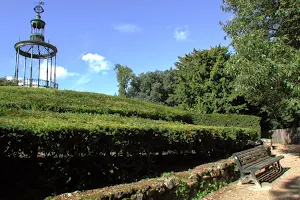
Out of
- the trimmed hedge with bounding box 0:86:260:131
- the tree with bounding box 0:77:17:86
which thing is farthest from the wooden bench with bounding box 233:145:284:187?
the tree with bounding box 0:77:17:86

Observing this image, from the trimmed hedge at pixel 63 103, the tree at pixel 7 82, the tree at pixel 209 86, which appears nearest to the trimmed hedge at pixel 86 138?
the trimmed hedge at pixel 63 103

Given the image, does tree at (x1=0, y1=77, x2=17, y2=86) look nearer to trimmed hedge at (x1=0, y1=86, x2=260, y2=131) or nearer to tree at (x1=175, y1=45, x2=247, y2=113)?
trimmed hedge at (x1=0, y1=86, x2=260, y2=131)

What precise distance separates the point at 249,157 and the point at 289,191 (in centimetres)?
126

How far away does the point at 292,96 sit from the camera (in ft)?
24.4

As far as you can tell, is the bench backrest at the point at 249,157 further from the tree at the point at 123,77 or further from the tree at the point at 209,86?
the tree at the point at 123,77

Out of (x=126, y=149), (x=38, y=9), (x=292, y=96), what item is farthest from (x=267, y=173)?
(x=38, y=9)

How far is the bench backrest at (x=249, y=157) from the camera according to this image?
575cm

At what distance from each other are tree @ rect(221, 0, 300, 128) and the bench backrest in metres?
1.70

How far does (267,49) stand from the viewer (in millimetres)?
7297

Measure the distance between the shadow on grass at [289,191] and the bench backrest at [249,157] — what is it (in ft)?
2.83

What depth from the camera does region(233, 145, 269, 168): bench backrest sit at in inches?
227

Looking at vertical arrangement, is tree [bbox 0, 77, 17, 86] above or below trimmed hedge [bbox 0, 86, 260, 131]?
above

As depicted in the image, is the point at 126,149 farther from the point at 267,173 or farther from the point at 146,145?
the point at 267,173

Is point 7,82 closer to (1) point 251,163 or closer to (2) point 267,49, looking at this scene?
(2) point 267,49
